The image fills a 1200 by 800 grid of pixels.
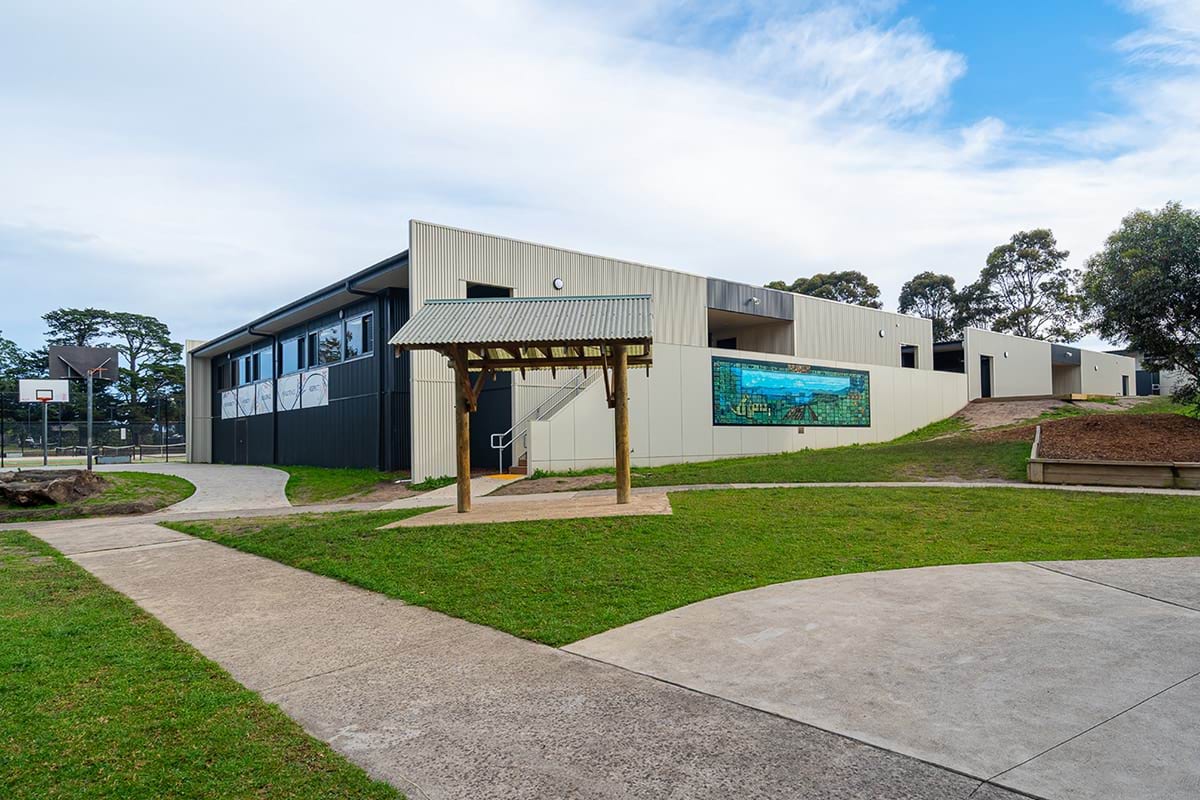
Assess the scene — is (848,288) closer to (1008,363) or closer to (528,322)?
(1008,363)

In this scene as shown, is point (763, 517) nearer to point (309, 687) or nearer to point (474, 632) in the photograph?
point (474, 632)

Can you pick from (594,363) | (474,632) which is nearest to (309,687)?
(474,632)

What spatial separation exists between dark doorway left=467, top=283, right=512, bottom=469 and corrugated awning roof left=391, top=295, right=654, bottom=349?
22.5 feet

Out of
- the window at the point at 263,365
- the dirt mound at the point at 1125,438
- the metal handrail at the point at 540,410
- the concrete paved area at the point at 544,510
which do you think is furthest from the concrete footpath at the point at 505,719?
the window at the point at 263,365

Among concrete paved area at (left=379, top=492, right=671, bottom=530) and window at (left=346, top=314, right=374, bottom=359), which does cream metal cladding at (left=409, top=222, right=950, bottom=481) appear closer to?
window at (left=346, top=314, right=374, bottom=359)

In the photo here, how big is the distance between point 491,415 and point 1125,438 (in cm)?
1565

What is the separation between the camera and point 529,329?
11.9 m

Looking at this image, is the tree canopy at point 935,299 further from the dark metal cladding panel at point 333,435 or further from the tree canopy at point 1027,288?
the dark metal cladding panel at point 333,435

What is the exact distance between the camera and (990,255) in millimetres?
53281

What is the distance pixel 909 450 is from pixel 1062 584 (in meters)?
14.1

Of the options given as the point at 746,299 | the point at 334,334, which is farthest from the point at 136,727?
the point at 746,299

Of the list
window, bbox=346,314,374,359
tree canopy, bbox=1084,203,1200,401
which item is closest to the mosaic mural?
tree canopy, bbox=1084,203,1200,401

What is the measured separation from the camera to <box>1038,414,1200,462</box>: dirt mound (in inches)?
576

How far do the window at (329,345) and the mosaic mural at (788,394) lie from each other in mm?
12484
